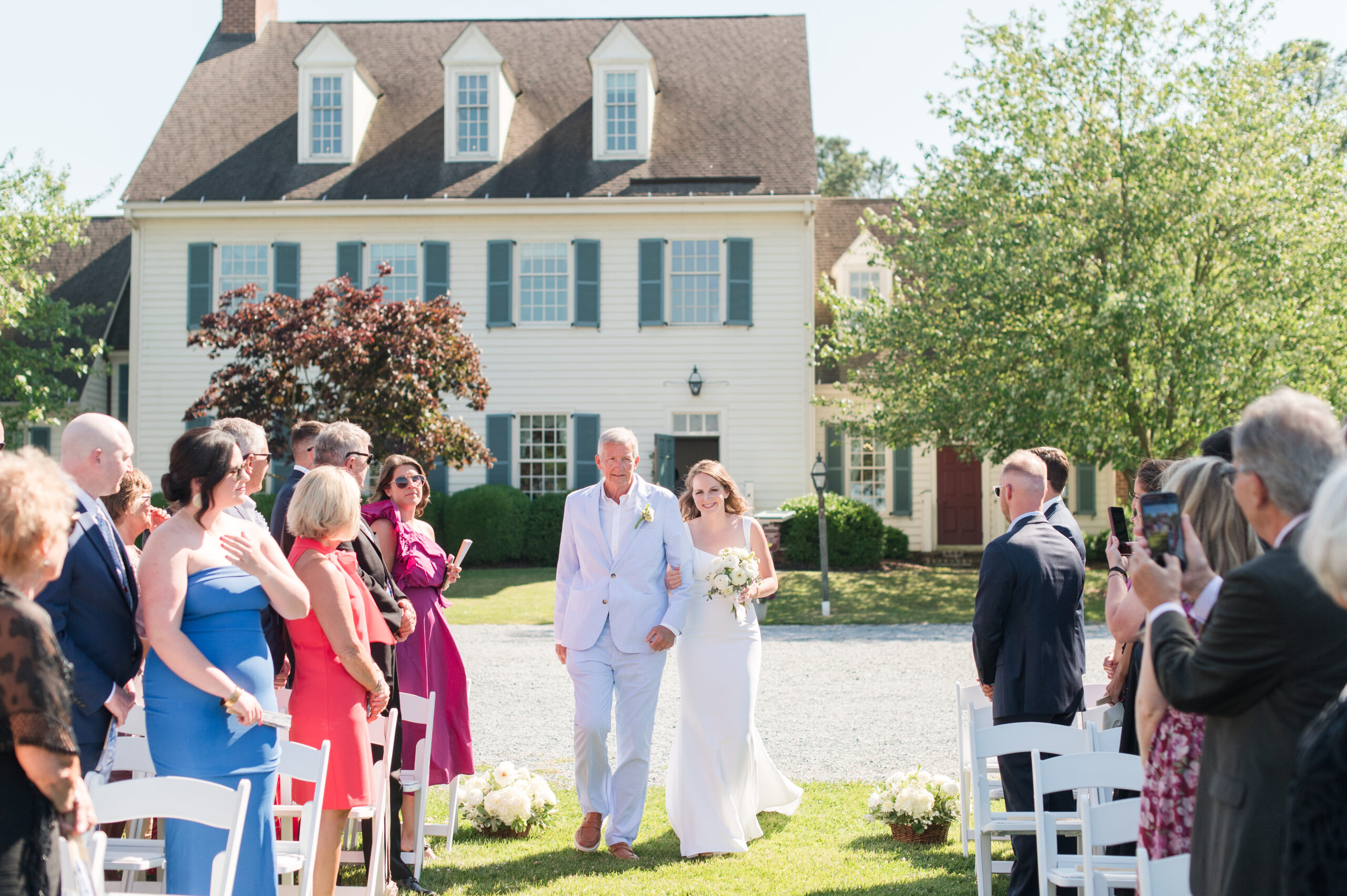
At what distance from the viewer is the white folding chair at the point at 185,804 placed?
3240 millimetres

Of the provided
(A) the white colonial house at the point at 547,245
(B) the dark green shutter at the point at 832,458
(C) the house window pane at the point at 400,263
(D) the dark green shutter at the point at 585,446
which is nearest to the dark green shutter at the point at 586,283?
(A) the white colonial house at the point at 547,245

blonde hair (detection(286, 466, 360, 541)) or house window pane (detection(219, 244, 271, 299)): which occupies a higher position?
house window pane (detection(219, 244, 271, 299))

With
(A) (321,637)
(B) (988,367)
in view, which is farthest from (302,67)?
(A) (321,637)

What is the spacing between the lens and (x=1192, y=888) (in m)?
2.74

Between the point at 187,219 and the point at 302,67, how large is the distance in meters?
3.80

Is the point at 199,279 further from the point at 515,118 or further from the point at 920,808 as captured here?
the point at 920,808

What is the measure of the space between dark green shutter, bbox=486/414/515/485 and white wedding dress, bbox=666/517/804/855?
15.5 metres

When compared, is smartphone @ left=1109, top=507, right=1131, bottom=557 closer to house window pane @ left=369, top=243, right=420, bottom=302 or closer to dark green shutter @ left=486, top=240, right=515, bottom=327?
dark green shutter @ left=486, top=240, right=515, bottom=327

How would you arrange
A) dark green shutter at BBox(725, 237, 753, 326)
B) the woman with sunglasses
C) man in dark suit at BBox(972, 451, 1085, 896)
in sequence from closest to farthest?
1. man in dark suit at BBox(972, 451, 1085, 896)
2. the woman with sunglasses
3. dark green shutter at BBox(725, 237, 753, 326)

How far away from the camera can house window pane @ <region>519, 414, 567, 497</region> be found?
21.8 m

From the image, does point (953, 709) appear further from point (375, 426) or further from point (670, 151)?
point (670, 151)

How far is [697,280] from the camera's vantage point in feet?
70.8

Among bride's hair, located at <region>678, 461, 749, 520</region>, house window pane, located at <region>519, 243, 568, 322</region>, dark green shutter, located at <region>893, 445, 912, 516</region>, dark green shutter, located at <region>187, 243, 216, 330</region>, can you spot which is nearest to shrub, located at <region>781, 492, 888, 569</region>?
dark green shutter, located at <region>893, 445, 912, 516</region>

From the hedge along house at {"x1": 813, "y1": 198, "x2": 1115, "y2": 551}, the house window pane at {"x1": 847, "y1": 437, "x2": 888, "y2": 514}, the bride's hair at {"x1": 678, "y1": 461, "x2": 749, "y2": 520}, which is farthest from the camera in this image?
the house window pane at {"x1": 847, "y1": 437, "x2": 888, "y2": 514}
